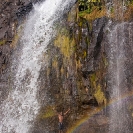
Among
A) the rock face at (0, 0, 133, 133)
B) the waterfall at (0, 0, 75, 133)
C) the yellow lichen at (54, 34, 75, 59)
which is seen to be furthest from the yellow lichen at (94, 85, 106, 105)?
the waterfall at (0, 0, 75, 133)

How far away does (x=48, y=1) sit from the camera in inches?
786

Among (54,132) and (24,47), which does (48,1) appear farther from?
(54,132)

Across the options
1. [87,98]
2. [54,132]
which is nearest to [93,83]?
[87,98]

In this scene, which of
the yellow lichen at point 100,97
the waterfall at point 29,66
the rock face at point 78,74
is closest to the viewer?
the yellow lichen at point 100,97

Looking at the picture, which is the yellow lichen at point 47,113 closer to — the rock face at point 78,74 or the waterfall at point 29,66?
the rock face at point 78,74

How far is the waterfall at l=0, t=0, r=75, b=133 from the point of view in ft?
53.8

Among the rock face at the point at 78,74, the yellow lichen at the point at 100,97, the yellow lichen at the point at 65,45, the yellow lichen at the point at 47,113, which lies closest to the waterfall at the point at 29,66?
the yellow lichen at the point at 47,113

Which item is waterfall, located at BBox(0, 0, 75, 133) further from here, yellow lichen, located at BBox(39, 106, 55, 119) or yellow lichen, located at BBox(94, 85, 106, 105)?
yellow lichen, located at BBox(94, 85, 106, 105)

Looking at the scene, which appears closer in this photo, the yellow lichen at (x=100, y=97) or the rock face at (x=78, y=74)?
the yellow lichen at (x=100, y=97)

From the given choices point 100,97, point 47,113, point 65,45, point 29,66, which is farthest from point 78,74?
point 29,66

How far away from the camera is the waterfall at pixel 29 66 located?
16.4 meters

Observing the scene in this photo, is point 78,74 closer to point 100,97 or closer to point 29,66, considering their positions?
point 100,97

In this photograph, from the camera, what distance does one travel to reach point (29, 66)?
17797mm

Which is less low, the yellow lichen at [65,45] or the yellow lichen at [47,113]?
the yellow lichen at [65,45]
